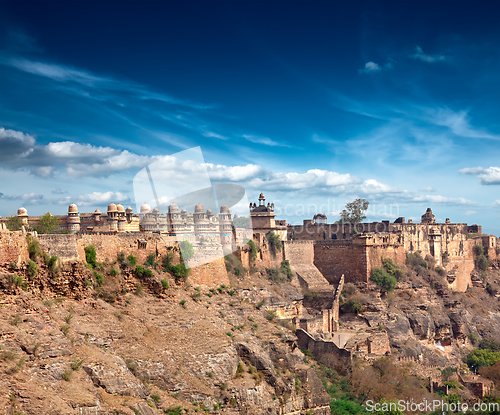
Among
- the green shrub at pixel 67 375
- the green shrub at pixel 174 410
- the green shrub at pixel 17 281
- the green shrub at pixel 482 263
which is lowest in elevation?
the green shrub at pixel 174 410

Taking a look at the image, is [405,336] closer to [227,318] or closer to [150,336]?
[227,318]

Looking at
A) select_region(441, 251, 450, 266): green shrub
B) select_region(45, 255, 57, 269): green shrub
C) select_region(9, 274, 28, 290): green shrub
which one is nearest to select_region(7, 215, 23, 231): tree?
select_region(45, 255, 57, 269): green shrub

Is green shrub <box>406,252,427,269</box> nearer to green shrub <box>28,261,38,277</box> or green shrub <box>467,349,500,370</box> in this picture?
green shrub <box>467,349,500,370</box>

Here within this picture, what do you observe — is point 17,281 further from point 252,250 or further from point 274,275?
point 274,275

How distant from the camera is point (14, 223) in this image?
2878cm

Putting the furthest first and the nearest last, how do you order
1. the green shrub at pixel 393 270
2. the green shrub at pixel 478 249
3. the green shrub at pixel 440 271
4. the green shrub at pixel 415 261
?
the green shrub at pixel 478 249 → the green shrub at pixel 440 271 → the green shrub at pixel 415 261 → the green shrub at pixel 393 270

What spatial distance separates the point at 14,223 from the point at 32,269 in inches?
546

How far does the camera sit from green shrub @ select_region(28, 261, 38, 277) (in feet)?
53.9

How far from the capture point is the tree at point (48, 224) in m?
29.3

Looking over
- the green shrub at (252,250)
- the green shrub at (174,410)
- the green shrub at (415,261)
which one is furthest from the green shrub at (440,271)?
the green shrub at (174,410)

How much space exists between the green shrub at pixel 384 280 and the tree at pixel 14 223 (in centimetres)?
2777

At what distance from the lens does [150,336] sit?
19172 millimetres

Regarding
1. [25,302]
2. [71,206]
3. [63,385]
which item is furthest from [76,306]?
[71,206]

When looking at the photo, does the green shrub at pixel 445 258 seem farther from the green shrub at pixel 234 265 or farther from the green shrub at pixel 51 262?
the green shrub at pixel 51 262
